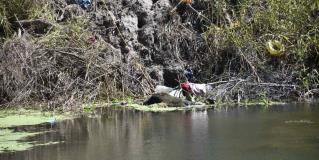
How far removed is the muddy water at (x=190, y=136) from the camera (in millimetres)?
6465

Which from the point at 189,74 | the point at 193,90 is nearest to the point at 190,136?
the point at 193,90

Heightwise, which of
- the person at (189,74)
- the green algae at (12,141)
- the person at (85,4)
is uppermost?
the person at (85,4)

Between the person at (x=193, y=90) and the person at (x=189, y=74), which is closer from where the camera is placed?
the person at (x=193, y=90)

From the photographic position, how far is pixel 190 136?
7438 millimetres

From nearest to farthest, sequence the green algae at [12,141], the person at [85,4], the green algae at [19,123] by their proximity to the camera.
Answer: the green algae at [12,141] < the green algae at [19,123] < the person at [85,4]

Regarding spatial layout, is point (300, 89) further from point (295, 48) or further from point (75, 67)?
point (75, 67)

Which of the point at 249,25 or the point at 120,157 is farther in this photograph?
the point at 249,25

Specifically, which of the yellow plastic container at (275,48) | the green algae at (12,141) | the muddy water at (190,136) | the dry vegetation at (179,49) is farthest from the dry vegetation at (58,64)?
the yellow plastic container at (275,48)

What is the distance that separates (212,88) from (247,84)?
63 centimetres

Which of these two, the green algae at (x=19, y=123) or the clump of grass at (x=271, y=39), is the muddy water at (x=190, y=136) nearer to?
the green algae at (x=19, y=123)

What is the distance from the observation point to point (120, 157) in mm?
6410

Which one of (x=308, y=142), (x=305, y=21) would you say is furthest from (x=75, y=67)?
(x=308, y=142)

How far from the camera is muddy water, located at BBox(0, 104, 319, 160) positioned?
647 centimetres

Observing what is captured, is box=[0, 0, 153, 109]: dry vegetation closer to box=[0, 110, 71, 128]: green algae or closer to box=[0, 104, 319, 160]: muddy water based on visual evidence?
box=[0, 110, 71, 128]: green algae
